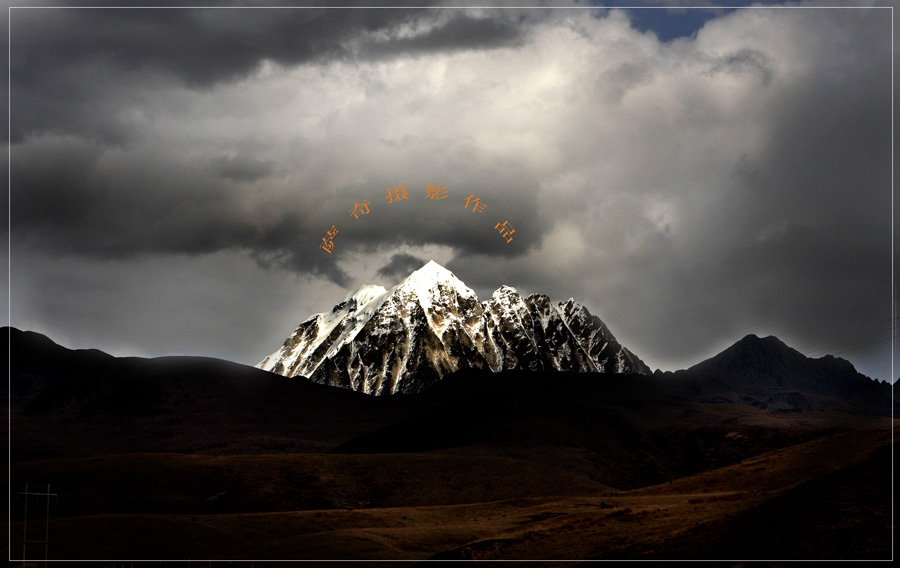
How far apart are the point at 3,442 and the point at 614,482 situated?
129831 millimetres

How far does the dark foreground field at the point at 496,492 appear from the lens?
4856cm

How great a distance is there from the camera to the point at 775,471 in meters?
91.6

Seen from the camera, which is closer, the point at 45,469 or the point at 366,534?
the point at 366,534

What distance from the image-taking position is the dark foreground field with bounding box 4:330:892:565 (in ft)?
159

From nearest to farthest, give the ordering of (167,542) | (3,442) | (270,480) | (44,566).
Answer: (44,566) → (167,542) → (270,480) → (3,442)

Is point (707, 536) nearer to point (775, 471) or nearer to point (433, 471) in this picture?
point (775, 471)

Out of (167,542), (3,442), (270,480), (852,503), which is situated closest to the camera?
(852,503)

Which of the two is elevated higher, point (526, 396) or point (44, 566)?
point (526, 396)

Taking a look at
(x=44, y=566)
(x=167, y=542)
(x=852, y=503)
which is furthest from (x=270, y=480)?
(x=852, y=503)

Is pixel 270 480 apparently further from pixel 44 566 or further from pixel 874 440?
pixel 874 440

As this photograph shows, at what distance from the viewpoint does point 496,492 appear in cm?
11375

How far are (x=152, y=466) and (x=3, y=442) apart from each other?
8938 centimetres

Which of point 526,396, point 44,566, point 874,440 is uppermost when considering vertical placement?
point 526,396

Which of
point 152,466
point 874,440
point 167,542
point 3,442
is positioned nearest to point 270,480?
point 152,466
